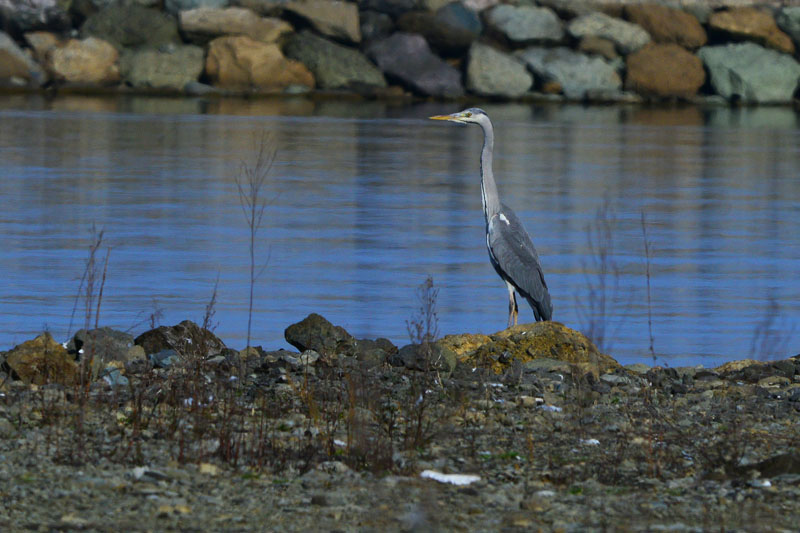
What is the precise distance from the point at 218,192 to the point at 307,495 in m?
10.8

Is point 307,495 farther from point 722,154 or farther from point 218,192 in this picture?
point 722,154

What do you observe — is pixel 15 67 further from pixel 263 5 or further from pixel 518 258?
pixel 518 258

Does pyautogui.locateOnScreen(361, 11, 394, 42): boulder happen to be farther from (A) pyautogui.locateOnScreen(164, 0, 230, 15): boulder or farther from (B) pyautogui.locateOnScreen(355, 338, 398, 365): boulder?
(B) pyautogui.locateOnScreen(355, 338, 398, 365): boulder

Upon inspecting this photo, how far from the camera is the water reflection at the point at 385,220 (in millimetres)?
9914

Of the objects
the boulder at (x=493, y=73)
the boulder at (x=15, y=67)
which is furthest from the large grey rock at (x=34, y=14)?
the boulder at (x=493, y=73)

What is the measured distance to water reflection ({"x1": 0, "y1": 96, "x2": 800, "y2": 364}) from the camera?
9.91 m

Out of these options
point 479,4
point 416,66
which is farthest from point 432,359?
point 479,4

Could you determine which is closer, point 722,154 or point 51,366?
point 51,366

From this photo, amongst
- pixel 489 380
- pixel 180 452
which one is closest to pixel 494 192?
pixel 489 380

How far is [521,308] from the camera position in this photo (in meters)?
11.0

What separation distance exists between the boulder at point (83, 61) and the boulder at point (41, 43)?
355mm

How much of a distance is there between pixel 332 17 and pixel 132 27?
14.7 ft

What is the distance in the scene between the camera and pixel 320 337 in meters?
8.53

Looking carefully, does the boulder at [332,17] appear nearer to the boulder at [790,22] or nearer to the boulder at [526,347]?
the boulder at [790,22]
